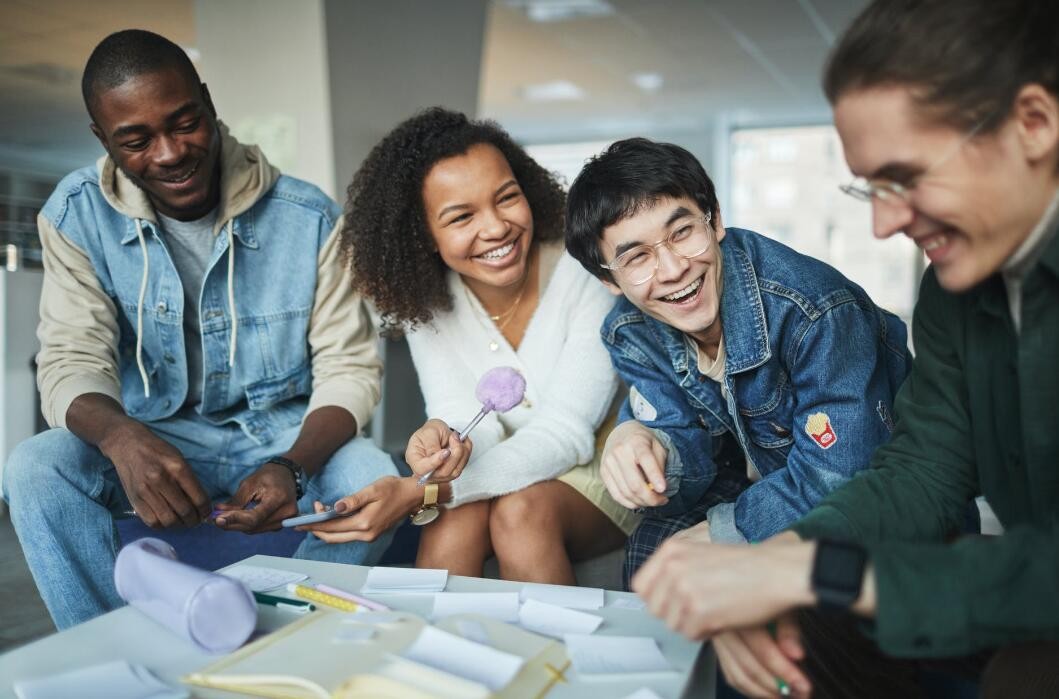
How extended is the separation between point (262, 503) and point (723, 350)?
91 cm

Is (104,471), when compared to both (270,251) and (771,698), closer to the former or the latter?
(270,251)

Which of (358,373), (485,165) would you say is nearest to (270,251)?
(358,373)

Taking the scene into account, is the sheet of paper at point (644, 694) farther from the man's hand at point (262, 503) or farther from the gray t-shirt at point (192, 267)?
the gray t-shirt at point (192, 267)

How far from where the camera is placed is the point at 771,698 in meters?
1.02

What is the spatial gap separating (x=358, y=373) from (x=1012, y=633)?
1.51 m

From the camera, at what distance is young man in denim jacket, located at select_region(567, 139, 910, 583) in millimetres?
1537

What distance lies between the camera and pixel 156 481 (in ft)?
5.36

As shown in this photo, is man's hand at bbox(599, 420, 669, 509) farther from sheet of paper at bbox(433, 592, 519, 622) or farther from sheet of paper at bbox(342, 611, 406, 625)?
sheet of paper at bbox(342, 611, 406, 625)

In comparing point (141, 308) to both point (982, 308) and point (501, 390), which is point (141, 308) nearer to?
point (501, 390)

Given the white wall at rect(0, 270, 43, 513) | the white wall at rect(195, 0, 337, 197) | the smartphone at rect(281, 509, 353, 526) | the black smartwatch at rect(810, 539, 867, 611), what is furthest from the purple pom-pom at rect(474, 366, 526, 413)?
the white wall at rect(0, 270, 43, 513)

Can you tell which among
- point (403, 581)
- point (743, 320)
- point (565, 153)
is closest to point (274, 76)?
point (743, 320)

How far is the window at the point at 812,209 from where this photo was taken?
→ 10695 millimetres

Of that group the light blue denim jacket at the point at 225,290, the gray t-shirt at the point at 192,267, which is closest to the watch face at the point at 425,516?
the light blue denim jacket at the point at 225,290

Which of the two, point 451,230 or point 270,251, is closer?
point 451,230
